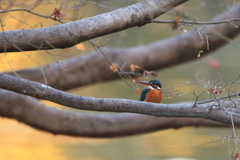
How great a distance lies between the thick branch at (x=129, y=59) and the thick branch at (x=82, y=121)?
0.35 m

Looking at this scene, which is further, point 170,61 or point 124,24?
point 170,61

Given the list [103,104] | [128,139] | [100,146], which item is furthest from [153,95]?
[128,139]

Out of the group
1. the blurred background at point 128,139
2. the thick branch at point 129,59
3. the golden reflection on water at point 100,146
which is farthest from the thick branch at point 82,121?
the golden reflection on water at point 100,146

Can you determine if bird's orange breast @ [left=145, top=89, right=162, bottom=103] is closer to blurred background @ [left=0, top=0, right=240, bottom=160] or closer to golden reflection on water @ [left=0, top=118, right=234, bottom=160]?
blurred background @ [left=0, top=0, right=240, bottom=160]

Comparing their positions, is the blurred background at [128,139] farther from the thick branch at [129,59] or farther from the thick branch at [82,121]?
the thick branch at [82,121]

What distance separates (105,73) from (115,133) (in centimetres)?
65

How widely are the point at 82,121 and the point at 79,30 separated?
1.82 meters

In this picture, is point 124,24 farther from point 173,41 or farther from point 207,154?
point 207,154

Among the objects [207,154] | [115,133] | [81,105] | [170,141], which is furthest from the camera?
[170,141]

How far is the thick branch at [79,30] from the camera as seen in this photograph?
1.65 meters

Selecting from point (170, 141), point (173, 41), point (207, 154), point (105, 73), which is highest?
point (173, 41)

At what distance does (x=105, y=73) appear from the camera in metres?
3.66

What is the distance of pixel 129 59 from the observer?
3.65m

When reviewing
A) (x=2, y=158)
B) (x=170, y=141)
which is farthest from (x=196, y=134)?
(x=2, y=158)
